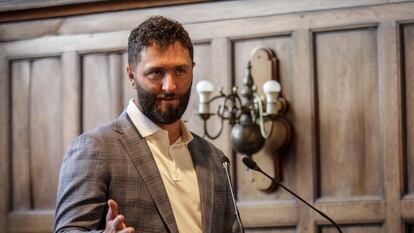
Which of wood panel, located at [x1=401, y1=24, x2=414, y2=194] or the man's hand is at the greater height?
wood panel, located at [x1=401, y1=24, x2=414, y2=194]

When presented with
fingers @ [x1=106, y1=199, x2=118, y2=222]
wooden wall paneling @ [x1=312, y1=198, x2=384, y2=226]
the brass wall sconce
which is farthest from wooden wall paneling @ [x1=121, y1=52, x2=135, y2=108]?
fingers @ [x1=106, y1=199, x2=118, y2=222]

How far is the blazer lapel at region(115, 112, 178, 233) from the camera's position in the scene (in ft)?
8.17

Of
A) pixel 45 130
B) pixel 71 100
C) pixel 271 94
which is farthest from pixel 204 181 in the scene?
pixel 45 130

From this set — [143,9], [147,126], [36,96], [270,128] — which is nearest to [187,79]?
[147,126]

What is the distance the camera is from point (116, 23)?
4.96 meters

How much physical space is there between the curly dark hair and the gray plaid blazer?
237 mm

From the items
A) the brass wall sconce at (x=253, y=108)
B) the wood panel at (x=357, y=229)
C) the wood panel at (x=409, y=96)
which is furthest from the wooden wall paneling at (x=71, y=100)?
the wood panel at (x=409, y=96)

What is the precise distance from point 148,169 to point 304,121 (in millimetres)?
2061

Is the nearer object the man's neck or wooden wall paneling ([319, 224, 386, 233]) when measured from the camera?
the man's neck

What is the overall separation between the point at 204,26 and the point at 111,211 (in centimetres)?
266

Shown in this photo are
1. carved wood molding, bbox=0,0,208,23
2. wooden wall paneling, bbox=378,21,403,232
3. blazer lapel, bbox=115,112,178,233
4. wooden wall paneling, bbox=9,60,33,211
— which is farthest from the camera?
wooden wall paneling, bbox=9,60,33,211

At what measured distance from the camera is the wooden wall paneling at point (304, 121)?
4445 mm

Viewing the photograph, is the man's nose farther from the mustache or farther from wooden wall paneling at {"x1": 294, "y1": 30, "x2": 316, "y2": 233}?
wooden wall paneling at {"x1": 294, "y1": 30, "x2": 316, "y2": 233}

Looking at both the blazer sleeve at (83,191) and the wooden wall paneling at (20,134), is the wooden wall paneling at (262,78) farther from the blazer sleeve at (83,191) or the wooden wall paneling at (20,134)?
the blazer sleeve at (83,191)
